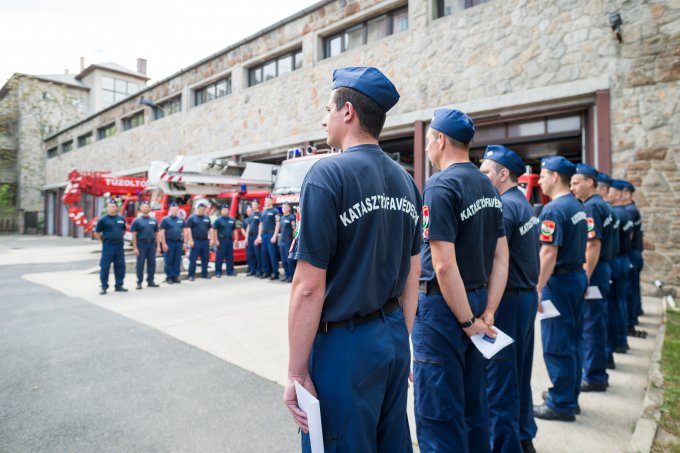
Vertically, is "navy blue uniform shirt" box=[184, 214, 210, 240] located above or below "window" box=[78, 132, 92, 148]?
below

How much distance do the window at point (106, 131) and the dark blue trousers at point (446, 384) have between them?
3129 centimetres

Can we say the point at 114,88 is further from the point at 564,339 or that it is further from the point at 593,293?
the point at 564,339

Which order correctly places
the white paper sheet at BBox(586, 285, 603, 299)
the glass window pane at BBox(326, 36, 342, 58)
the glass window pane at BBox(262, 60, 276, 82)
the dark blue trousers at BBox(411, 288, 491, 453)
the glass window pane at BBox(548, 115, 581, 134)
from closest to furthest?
the dark blue trousers at BBox(411, 288, 491, 453) < the white paper sheet at BBox(586, 285, 603, 299) < the glass window pane at BBox(548, 115, 581, 134) < the glass window pane at BBox(326, 36, 342, 58) < the glass window pane at BBox(262, 60, 276, 82)

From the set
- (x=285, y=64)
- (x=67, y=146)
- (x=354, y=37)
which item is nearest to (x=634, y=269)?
(x=354, y=37)

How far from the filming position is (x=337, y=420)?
1442 millimetres

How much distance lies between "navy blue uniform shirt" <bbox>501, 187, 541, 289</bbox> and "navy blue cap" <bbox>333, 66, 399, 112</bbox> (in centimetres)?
158

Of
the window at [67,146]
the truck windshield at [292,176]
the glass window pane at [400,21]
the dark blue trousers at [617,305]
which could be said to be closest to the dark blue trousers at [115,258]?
the truck windshield at [292,176]

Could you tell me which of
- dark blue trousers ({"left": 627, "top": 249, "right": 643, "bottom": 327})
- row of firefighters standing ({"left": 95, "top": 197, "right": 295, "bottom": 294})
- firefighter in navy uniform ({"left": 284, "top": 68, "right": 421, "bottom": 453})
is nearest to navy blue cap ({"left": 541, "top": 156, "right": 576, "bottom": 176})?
firefighter in navy uniform ({"left": 284, "top": 68, "right": 421, "bottom": 453})

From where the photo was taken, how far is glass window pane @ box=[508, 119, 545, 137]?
34.8 ft

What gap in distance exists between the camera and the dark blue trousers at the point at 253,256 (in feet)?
38.0

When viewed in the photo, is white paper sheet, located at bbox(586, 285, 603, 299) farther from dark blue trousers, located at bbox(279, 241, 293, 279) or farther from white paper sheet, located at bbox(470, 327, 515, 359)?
dark blue trousers, located at bbox(279, 241, 293, 279)

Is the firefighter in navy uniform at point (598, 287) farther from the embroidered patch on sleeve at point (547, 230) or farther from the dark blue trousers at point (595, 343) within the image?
the embroidered patch on sleeve at point (547, 230)

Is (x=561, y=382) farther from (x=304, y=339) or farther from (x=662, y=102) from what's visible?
(x=662, y=102)

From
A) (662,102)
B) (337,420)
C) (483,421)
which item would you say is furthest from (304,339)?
(662,102)
